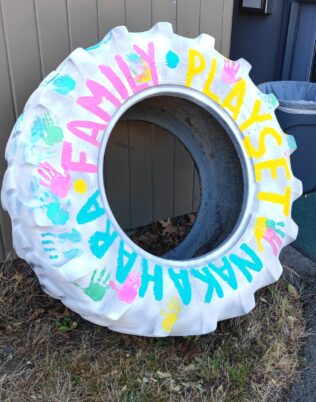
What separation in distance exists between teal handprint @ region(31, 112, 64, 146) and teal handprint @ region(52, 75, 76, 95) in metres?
0.11

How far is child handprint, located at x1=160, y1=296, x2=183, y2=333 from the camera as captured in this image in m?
1.86

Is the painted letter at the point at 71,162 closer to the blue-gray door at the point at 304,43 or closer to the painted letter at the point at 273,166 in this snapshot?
the painted letter at the point at 273,166

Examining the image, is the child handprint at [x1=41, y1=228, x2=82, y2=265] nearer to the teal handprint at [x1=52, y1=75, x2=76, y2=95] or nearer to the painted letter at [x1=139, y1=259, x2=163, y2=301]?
the painted letter at [x1=139, y1=259, x2=163, y2=301]

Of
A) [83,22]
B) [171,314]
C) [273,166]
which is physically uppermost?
[83,22]

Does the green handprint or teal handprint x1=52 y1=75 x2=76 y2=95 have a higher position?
teal handprint x1=52 y1=75 x2=76 y2=95

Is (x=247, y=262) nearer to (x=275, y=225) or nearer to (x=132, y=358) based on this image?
(x=275, y=225)

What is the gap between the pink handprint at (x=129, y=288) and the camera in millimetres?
1801

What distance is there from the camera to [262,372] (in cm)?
205

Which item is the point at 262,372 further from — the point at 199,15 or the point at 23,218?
the point at 199,15

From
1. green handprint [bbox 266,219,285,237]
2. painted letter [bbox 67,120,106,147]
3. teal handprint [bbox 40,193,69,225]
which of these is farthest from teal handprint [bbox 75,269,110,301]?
green handprint [bbox 266,219,285,237]

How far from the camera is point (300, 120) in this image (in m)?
3.04

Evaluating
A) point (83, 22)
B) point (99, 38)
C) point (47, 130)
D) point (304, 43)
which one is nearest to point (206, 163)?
point (99, 38)

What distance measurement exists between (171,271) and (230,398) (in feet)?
1.84

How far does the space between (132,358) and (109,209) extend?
2.19ft
